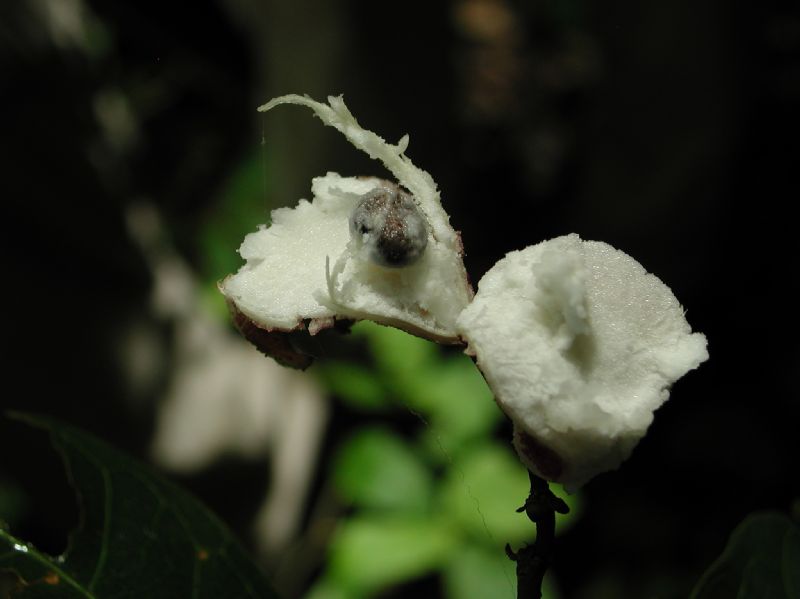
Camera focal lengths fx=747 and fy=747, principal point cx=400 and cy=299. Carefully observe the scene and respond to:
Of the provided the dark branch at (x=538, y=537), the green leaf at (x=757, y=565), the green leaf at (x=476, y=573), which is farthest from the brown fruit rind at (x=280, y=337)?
the green leaf at (x=476, y=573)

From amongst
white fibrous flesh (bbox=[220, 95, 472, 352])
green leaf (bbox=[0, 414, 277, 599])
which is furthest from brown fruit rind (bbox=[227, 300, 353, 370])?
green leaf (bbox=[0, 414, 277, 599])

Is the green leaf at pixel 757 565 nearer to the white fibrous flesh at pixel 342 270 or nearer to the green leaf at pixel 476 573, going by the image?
the white fibrous flesh at pixel 342 270

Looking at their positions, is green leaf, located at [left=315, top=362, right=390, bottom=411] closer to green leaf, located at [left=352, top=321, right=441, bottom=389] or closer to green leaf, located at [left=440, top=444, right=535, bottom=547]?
green leaf, located at [left=352, top=321, right=441, bottom=389]

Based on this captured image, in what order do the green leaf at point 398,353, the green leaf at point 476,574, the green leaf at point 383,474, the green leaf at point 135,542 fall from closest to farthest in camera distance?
the green leaf at point 135,542, the green leaf at point 476,574, the green leaf at point 383,474, the green leaf at point 398,353

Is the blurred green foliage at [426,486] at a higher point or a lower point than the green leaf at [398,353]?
Answer: lower

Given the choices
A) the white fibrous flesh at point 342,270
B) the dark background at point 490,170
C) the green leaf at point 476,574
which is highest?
the dark background at point 490,170

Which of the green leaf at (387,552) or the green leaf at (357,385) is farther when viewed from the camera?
the green leaf at (357,385)
